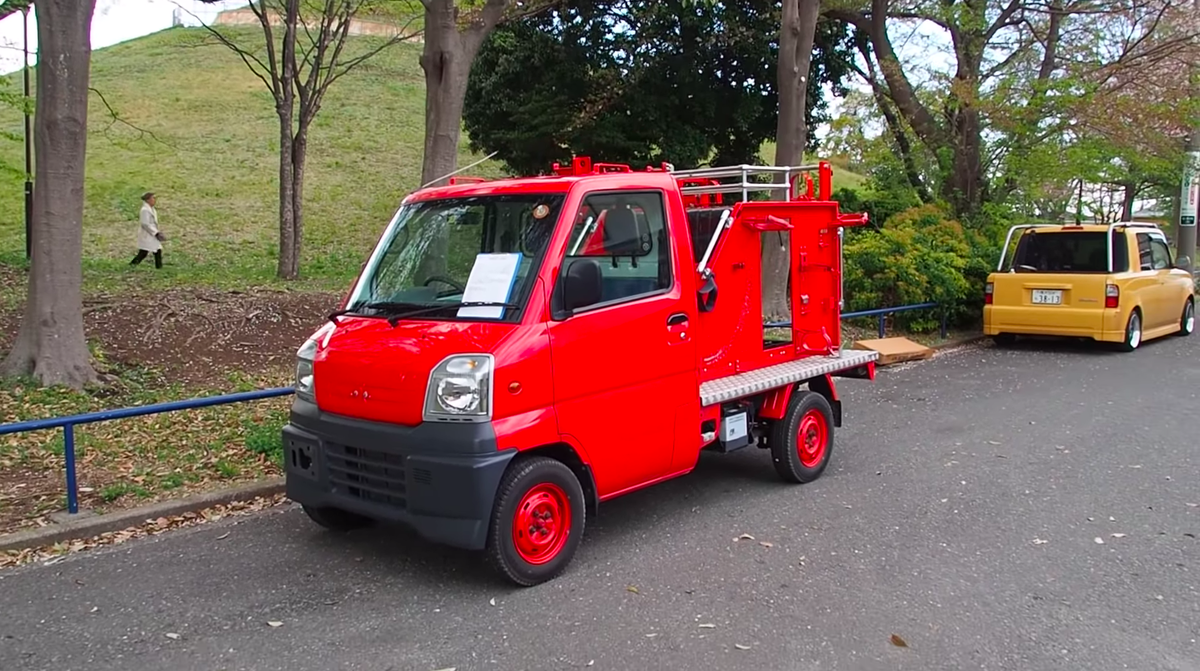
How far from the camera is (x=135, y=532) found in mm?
5613

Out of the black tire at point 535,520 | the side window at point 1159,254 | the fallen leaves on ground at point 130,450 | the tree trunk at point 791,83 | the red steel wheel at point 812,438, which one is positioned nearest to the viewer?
the black tire at point 535,520

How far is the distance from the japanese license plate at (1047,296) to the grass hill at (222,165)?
1005 cm

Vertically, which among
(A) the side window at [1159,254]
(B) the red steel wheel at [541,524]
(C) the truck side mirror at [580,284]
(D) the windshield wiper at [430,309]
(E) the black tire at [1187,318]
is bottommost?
(B) the red steel wheel at [541,524]

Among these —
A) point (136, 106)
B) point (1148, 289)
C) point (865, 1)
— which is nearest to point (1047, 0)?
point (865, 1)

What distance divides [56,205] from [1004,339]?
1234 cm

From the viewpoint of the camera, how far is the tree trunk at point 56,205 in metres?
7.49

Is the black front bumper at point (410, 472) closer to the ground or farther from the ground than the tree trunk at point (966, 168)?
closer to the ground

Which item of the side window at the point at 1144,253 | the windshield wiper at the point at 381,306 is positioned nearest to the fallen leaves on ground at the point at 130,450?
the windshield wiper at the point at 381,306

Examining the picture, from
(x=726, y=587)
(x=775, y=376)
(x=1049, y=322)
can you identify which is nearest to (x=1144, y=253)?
(x=1049, y=322)

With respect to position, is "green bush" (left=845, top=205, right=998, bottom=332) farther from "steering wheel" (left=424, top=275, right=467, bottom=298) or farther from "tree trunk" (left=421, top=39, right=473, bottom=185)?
"steering wheel" (left=424, top=275, right=467, bottom=298)

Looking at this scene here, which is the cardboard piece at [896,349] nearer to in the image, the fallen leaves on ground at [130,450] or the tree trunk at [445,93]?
the tree trunk at [445,93]

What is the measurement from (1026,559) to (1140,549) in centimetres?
75

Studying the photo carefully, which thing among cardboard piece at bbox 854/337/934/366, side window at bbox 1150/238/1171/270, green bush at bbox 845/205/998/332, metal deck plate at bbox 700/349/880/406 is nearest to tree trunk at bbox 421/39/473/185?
metal deck plate at bbox 700/349/880/406

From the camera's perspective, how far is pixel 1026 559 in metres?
5.04
